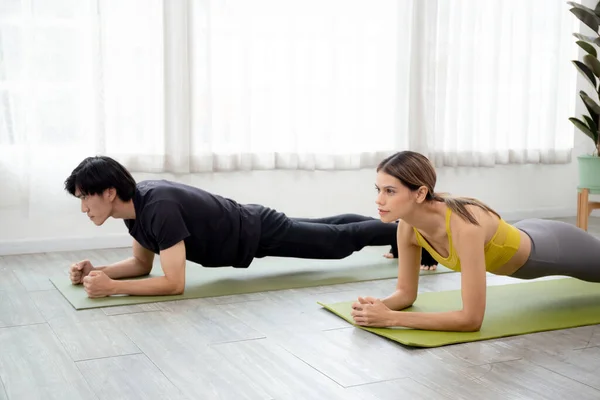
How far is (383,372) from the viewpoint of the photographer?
2.24 metres

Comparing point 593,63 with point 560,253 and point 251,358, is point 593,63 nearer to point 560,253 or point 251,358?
point 560,253

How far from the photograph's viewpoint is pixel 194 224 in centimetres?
315

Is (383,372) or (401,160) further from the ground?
(401,160)

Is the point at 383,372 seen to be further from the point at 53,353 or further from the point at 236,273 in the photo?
the point at 236,273

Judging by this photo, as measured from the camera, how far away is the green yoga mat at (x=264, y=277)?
310cm

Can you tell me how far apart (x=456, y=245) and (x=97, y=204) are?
4.52 ft

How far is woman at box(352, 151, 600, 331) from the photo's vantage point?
2.50m

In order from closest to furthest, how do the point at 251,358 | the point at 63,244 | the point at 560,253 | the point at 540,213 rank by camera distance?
the point at 251,358 < the point at 560,253 < the point at 63,244 < the point at 540,213

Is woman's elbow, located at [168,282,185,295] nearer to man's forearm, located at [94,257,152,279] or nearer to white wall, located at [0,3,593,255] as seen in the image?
man's forearm, located at [94,257,152,279]

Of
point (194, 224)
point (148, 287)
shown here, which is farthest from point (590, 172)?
point (148, 287)

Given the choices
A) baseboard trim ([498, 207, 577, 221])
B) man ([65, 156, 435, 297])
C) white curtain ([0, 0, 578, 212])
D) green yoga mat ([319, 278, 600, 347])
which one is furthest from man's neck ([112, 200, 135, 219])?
baseboard trim ([498, 207, 577, 221])

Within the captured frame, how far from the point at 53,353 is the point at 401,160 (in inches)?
49.6

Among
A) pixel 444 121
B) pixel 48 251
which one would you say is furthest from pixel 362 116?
pixel 48 251

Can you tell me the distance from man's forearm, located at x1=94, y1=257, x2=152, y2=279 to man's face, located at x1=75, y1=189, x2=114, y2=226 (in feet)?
1.41
